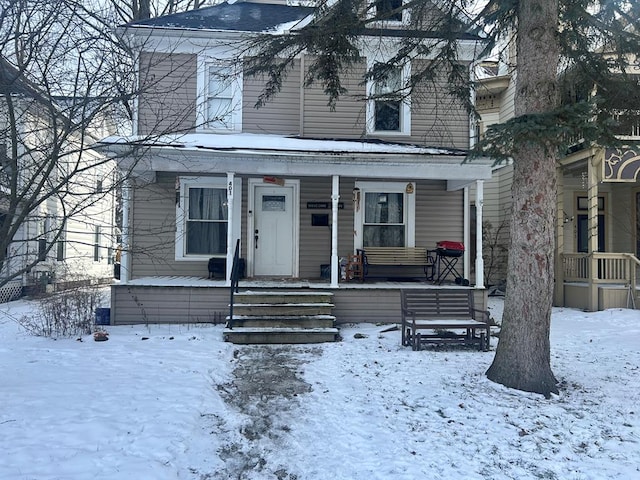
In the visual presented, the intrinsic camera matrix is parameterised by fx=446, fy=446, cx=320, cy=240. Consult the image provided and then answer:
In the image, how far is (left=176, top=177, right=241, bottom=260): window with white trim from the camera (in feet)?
33.8

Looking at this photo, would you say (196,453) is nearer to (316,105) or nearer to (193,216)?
(193,216)

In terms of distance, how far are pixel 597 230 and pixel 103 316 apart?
12448 millimetres

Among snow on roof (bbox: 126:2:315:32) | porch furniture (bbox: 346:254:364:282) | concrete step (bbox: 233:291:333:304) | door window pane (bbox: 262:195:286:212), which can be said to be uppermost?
snow on roof (bbox: 126:2:315:32)

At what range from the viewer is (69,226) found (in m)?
14.8

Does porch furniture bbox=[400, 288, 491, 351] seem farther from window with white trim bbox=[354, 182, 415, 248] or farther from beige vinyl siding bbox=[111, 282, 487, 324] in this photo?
window with white trim bbox=[354, 182, 415, 248]

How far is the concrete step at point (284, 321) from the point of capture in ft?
25.5

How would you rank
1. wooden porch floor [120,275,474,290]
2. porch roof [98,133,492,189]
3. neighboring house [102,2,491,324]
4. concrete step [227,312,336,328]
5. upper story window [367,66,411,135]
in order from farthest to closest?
1. upper story window [367,66,411,135]
2. neighboring house [102,2,491,324]
3. wooden porch floor [120,275,474,290]
4. porch roof [98,133,492,189]
5. concrete step [227,312,336,328]

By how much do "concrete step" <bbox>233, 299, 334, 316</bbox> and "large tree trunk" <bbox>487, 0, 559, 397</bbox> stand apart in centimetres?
361

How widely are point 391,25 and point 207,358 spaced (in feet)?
27.7

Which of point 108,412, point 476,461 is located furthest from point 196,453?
point 476,461

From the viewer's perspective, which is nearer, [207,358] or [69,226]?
[207,358]

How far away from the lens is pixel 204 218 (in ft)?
34.1

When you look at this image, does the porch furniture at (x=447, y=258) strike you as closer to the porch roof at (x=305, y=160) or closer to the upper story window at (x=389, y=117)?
the porch roof at (x=305, y=160)

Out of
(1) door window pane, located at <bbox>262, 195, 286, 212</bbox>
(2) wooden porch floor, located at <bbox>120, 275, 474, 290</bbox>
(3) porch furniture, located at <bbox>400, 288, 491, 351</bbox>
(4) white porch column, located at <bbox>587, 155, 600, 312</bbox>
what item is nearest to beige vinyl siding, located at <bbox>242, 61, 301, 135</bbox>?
(1) door window pane, located at <bbox>262, 195, 286, 212</bbox>
